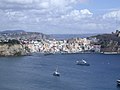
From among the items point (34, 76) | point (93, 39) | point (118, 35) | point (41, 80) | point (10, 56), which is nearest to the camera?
point (41, 80)

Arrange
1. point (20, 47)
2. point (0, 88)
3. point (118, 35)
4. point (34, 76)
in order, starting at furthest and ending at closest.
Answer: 1. point (118, 35)
2. point (20, 47)
3. point (34, 76)
4. point (0, 88)

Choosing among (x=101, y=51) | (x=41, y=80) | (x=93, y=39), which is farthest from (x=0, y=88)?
(x=93, y=39)

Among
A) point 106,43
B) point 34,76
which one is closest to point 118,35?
point 106,43

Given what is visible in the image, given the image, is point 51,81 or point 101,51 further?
point 101,51

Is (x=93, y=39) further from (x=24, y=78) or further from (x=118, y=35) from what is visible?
(x=24, y=78)

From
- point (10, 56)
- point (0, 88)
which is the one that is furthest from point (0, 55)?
point (0, 88)

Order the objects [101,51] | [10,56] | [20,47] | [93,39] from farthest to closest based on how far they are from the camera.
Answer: [93,39], [101,51], [20,47], [10,56]

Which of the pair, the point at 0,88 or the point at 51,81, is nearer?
the point at 0,88

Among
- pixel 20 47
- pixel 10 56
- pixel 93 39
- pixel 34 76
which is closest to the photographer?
pixel 34 76

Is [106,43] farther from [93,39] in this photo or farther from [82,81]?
[82,81]
